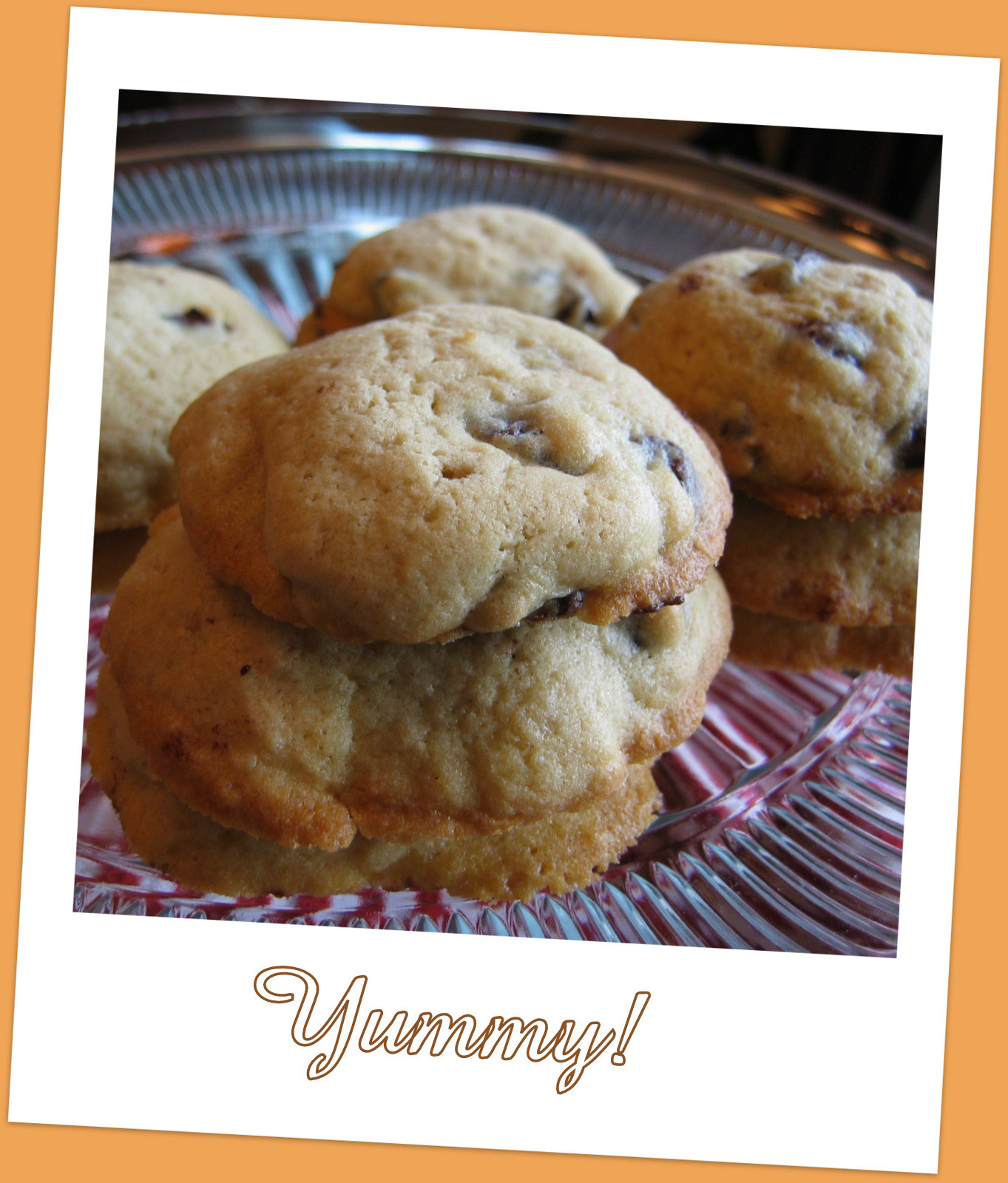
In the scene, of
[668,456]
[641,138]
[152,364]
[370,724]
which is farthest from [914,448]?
[641,138]

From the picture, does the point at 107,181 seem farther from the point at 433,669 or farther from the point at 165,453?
the point at 433,669

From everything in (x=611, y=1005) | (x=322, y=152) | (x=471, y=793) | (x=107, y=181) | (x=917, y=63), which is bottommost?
(x=611, y=1005)

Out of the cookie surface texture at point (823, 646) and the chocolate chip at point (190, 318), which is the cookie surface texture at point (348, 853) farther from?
the chocolate chip at point (190, 318)

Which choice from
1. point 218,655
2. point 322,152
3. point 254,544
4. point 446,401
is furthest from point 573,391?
point 322,152

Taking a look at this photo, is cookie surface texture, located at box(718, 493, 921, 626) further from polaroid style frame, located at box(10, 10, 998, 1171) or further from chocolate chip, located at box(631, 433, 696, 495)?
chocolate chip, located at box(631, 433, 696, 495)

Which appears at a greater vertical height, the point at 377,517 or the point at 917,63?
the point at 917,63

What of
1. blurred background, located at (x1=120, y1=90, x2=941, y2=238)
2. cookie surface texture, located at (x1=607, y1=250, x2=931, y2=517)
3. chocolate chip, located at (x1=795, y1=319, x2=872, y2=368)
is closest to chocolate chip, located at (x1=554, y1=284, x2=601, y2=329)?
cookie surface texture, located at (x1=607, y1=250, x2=931, y2=517)
